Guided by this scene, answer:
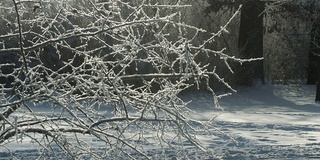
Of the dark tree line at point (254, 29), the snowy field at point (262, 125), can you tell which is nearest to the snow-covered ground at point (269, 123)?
the snowy field at point (262, 125)

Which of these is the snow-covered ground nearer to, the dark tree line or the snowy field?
the snowy field

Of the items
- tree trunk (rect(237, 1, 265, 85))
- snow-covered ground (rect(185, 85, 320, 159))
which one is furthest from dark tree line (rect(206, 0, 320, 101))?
snow-covered ground (rect(185, 85, 320, 159))

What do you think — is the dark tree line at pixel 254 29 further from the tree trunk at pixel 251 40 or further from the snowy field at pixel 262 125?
the snowy field at pixel 262 125

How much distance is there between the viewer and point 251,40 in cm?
2262

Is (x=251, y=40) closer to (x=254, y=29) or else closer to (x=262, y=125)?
(x=254, y=29)

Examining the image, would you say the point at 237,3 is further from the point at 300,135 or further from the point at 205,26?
the point at 300,135

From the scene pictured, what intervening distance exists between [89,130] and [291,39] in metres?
20.6

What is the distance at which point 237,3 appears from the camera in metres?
21.2

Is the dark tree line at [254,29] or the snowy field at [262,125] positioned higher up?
the dark tree line at [254,29]

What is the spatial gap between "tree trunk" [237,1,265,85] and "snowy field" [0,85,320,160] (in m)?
0.48

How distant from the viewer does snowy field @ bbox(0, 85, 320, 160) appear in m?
10.0

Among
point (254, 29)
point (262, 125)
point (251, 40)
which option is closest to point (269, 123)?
point (262, 125)

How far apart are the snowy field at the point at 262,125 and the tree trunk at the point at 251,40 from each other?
0.48 m

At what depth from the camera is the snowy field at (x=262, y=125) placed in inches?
394
